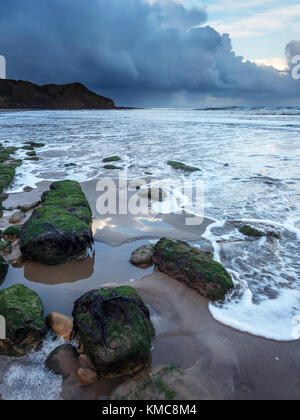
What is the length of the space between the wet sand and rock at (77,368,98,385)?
0.04m

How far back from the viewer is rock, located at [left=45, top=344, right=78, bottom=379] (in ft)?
6.89

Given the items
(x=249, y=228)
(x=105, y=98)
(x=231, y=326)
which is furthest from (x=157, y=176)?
(x=105, y=98)

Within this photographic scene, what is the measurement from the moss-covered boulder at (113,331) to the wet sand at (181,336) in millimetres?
160

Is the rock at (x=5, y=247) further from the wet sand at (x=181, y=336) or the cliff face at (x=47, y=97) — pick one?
the cliff face at (x=47, y=97)

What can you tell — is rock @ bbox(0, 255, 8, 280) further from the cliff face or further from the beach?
the cliff face

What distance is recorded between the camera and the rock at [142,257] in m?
3.56

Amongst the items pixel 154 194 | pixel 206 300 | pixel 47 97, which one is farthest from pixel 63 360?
pixel 47 97

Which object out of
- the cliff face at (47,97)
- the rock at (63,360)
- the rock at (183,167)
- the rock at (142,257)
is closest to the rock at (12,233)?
the rock at (142,257)

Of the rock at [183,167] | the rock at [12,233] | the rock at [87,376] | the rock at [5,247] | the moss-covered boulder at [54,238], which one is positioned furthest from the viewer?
the rock at [183,167]

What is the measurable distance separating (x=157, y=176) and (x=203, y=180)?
145 cm

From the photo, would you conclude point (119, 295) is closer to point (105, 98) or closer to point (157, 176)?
point (157, 176)

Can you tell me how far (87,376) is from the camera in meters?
2.03

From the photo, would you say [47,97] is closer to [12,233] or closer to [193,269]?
[12,233]

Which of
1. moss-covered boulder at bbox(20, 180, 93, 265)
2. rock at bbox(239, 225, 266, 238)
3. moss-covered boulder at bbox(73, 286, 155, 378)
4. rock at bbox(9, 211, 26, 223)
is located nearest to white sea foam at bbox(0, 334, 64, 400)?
moss-covered boulder at bbox(73, 286, 155, 378)
